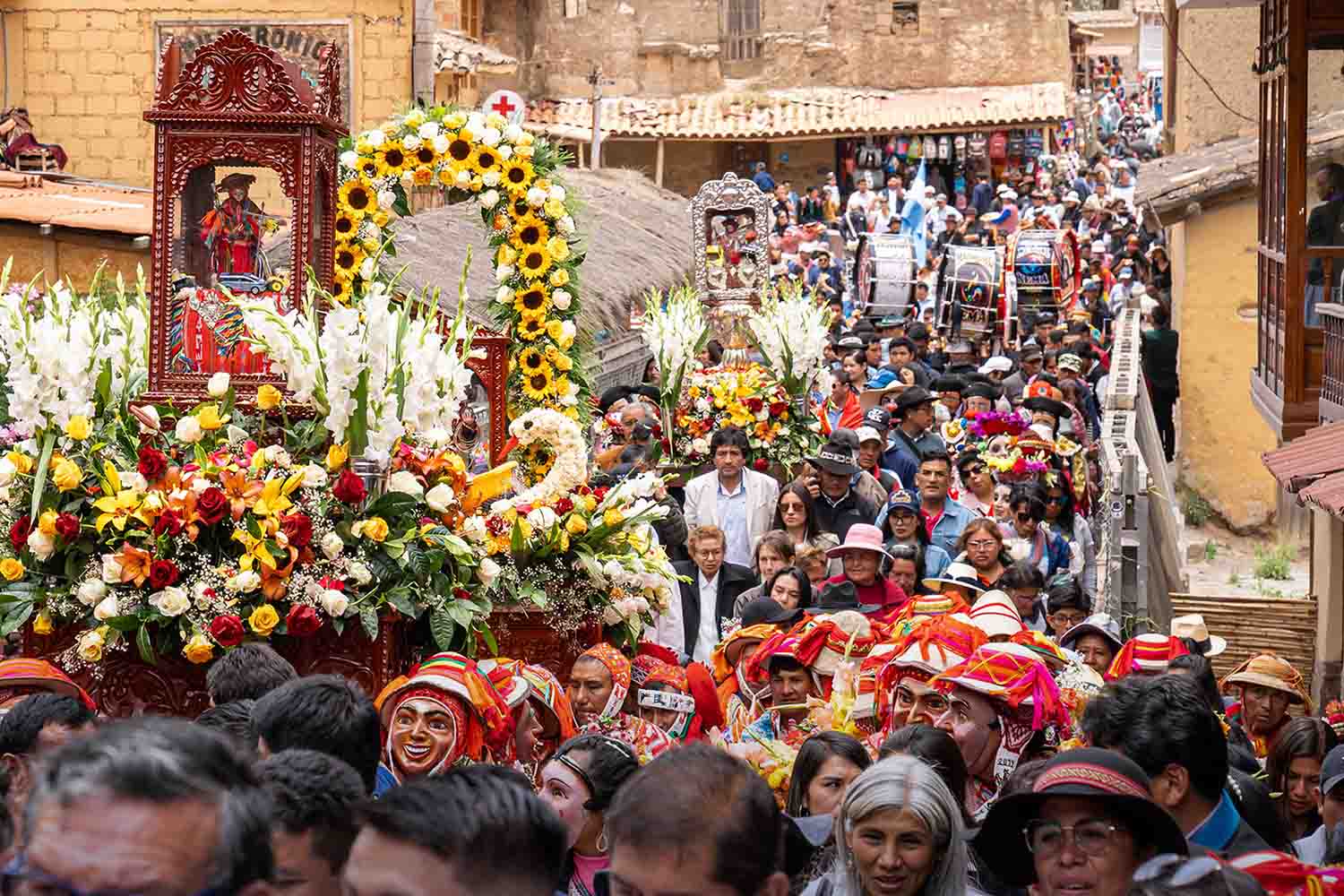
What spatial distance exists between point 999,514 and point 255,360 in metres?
5.06

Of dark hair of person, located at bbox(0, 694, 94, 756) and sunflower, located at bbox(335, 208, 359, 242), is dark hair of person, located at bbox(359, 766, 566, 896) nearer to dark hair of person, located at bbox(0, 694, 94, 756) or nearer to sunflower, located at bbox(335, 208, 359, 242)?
dark hair of person, located at bbox(0, 694, 94, 756)

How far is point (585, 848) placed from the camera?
5.59 meters

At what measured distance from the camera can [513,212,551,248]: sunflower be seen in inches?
513

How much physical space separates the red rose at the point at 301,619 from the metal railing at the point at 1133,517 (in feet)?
20.0

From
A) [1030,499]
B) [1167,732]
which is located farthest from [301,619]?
[1030,499]

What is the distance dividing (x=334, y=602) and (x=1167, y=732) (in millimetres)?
3646

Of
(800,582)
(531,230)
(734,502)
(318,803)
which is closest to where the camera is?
(318,803)

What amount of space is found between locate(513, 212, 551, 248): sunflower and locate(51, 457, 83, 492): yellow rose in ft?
16.3

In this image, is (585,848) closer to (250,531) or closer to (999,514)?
(250,531)

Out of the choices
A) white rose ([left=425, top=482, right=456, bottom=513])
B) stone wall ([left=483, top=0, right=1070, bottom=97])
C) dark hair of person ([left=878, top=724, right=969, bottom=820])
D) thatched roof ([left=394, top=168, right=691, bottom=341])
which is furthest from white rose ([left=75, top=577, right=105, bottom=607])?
stone wall ([left=483, top=0, right=1070, bottom=97])

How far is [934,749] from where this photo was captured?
595 cm

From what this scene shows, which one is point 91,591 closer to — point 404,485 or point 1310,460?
point 404,485

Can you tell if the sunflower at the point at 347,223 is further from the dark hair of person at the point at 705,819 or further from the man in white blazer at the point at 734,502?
the dark hair of person at the point at 705,819

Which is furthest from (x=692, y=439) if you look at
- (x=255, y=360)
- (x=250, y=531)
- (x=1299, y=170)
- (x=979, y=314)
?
(x=979, y=314)
